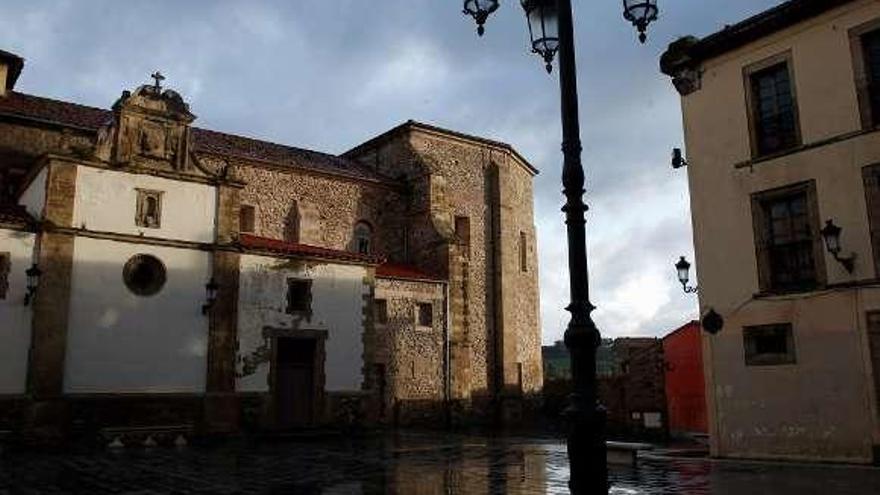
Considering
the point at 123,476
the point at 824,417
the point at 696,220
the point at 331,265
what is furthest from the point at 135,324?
the point at 824,417

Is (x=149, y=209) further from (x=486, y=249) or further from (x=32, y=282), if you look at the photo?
(x=486, y=249)

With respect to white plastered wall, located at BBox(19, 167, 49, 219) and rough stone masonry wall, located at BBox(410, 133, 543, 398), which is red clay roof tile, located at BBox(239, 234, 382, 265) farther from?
rough stone masonry wall, located at BBox(410, 133, 543, 398)

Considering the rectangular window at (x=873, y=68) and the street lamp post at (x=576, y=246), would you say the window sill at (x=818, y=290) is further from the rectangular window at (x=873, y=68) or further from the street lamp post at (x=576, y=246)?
the street lamp post at (x=576, y=246)

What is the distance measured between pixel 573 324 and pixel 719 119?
1236 cm

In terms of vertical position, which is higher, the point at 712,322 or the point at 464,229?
the point at 464,229

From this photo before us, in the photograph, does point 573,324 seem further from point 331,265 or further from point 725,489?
point 331,265

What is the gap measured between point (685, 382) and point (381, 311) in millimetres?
11499

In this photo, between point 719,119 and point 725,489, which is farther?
point 719,119

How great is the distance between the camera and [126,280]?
66.1 ft

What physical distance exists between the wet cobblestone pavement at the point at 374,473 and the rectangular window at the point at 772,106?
21.4 ft

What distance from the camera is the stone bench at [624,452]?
13391 millimetres

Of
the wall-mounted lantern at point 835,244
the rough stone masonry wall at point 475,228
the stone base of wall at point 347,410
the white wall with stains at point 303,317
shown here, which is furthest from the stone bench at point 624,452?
the rough stone masonry wall at point 475,228

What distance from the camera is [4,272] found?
60.3ft

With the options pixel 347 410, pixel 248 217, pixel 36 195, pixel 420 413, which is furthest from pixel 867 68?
pixel 248 217
